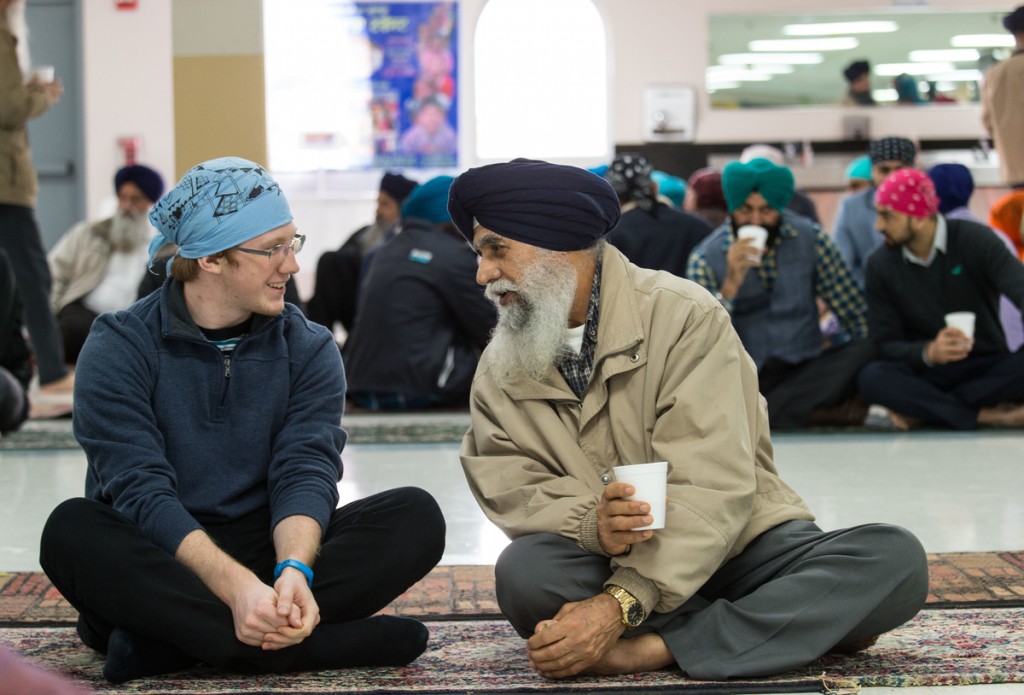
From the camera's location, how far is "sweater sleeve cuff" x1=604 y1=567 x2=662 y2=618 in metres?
2.06

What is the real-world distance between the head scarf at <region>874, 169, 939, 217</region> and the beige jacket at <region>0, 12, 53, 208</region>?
11.6 ft

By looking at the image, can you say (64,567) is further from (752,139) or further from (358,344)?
(752,139)

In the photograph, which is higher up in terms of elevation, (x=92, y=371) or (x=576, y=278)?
(x=576, y=278)

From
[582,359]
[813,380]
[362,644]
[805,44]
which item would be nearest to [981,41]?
[805,44]

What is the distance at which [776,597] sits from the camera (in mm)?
2098

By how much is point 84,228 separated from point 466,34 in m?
4.44

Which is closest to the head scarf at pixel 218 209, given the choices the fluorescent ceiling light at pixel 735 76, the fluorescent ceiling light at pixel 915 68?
the fluorescent ceiling light at pixel 735 76


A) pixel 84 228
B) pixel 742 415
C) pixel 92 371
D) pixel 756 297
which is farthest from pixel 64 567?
pixel 84 228

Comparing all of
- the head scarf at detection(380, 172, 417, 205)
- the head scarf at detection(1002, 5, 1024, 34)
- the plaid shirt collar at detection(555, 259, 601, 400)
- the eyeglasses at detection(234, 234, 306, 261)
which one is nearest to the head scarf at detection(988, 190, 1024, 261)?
the head scarf at detection(1002, 5, 1024, 34)

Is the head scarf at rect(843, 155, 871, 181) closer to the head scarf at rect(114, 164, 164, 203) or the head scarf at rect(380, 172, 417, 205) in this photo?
the head scarf at rect(380, 172, 417, 205)

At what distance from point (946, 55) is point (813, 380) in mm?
6460

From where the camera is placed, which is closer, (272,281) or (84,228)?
(272,281)

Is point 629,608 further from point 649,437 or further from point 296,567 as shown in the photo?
point 296,567

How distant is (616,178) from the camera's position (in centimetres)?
590
